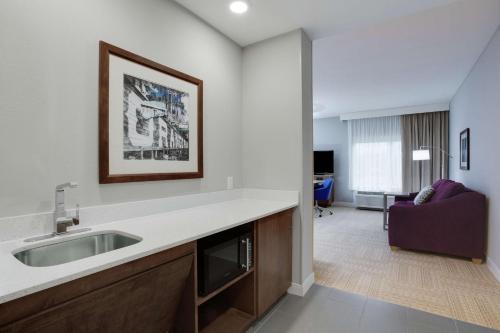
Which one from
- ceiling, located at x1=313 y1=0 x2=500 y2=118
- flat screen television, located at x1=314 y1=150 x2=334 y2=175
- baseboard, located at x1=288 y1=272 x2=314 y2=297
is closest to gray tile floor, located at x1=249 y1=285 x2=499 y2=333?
baseboard, located at x1=288 y1=272 x2=314 y2=297

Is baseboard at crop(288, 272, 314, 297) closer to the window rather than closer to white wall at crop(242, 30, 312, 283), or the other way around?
white wall at crop(242, 30, 312, 283)

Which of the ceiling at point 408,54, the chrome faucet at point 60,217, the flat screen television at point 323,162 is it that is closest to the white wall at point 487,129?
the ceiling at point 408,54

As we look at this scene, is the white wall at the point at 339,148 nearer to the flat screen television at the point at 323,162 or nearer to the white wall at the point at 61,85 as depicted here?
the flat screen television at the point at 323,162

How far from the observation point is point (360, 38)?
9.36ft

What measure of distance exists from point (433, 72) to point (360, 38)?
1.81 m

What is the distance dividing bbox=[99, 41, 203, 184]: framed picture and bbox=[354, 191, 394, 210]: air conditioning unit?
5604 millimetres

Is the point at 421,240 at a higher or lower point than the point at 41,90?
lower

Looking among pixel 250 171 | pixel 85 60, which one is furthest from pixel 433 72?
pixel 85 60

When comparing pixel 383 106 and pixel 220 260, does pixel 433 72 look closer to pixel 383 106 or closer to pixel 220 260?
pixel 383 106

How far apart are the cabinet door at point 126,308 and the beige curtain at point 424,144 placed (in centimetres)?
637

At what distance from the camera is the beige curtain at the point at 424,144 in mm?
5887

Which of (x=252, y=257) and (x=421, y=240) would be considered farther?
(x=421, y=240)

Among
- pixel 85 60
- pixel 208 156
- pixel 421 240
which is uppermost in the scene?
pixel 85 60

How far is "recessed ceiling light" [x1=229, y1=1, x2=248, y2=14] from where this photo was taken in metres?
2.00
